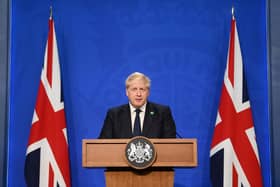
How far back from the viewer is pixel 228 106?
5.14 metres

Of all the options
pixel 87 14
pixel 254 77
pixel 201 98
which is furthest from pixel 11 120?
pixel 254 77

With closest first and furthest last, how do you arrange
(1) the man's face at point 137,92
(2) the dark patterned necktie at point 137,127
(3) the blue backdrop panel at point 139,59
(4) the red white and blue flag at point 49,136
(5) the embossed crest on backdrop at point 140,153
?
(5) the embossed crest on backdrop at point 140,153 < (2) the dark patterned necktie at point 137,127 < (1) the man's face at point 137,92 < (4) the red white and blue flag at point 49,136 < (3) the blue backdrop panel at point 139,59

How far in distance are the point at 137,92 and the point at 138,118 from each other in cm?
19

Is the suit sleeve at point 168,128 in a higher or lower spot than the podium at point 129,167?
higher

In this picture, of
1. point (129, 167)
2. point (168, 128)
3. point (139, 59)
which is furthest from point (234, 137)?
point (129, 167)

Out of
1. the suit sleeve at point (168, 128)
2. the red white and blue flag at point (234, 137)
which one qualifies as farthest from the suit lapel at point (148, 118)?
the red white and blue flag at point (234, 137)

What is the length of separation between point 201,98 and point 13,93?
2026mm

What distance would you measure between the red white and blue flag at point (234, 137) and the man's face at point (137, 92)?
1599mm

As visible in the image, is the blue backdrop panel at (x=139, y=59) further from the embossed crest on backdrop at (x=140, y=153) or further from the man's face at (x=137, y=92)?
the embossed crest on backdrop at (x=140, y=153)

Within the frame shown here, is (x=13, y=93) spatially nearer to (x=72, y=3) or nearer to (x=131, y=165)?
(x=72, y=3)

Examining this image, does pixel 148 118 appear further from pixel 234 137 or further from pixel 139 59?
pixel 139 59

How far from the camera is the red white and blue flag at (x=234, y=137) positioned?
5.00 meters

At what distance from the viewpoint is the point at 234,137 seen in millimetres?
5102

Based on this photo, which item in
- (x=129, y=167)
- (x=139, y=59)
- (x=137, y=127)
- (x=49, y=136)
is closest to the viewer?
(x=129, y=167)
